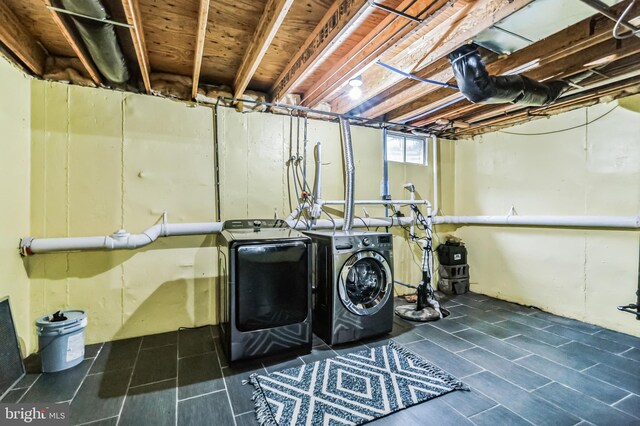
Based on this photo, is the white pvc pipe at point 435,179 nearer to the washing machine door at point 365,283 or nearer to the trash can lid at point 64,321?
the washing machine door at point 365,283

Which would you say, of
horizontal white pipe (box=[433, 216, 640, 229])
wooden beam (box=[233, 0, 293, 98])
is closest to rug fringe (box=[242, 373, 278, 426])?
wooden beam (box=[233, 0, 293, 98])

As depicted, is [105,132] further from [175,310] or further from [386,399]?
[386,399]

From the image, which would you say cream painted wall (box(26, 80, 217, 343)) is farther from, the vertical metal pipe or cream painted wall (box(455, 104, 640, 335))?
cream painted wall (box(455, 104, 640, 335))

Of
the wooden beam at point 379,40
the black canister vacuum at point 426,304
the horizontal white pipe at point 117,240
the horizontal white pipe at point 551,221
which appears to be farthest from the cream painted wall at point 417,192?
the horizontal white pipe at point 117,240

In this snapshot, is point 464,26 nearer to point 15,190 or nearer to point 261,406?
point 261,406

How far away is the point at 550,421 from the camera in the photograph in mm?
1652

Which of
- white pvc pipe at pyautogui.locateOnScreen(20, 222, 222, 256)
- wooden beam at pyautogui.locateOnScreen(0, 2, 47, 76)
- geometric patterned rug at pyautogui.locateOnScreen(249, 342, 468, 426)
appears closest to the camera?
geometric patterned rug at pyautogui.locateOnScreen(249, 342, 468, 426)

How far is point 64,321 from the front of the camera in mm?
2170

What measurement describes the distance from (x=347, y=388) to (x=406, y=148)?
3230mm

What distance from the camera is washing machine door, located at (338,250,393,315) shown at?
8.44 feet

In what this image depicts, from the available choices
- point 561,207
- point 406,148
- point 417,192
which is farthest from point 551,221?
point 406,148

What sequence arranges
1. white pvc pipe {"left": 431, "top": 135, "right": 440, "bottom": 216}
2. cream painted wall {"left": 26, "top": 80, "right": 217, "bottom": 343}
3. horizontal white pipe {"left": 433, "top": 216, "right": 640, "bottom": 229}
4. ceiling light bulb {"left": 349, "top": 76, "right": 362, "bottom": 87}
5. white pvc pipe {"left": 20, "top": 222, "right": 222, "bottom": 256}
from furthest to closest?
white pvc pipe {"left": 431, "top": 135, "right": 440, "bottom": 216}
horizontal white pipe {"left": 433, "top": 216, "right": 640, "bottom": 229}
ceiling light bulb {"left": 349, "top": 76, "right": 362, "bottom": 87}
cream painted wall {"left": 26, "top": 80, "right": 217, "bottom": 343}
white pvc pipe {"left": 20, "top": 222, "right": 222, "bottom": 256}

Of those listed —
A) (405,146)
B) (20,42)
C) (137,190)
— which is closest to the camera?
(20,42)

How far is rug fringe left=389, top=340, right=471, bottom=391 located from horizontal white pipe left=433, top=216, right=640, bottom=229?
2208mm
